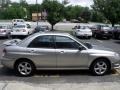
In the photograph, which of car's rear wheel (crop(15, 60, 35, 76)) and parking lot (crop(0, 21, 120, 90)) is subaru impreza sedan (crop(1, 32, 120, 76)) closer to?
car's rear wheel (crop(15, 60, 35, 76))

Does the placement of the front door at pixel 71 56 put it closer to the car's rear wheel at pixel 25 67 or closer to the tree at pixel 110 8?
the car's rear wheel at pixel 25 67

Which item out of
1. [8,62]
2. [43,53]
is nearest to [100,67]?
[43,53]

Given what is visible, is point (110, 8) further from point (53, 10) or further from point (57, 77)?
point (57, 77)

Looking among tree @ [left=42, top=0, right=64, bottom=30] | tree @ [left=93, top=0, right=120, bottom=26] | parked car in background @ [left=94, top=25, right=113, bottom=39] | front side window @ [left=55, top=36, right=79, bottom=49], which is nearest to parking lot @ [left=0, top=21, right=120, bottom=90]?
front side window @ [left=55, top=36, right=79, bottom=49]

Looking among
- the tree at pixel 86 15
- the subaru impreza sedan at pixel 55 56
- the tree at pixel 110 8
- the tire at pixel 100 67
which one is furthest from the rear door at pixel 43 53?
the tree at pixel 86 15

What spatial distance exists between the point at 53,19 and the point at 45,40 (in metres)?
37.9

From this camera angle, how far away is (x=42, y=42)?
10.7m

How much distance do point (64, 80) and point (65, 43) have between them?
1.38 m

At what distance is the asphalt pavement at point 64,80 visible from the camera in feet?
28.6

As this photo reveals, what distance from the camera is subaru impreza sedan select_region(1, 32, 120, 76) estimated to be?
10492 mm

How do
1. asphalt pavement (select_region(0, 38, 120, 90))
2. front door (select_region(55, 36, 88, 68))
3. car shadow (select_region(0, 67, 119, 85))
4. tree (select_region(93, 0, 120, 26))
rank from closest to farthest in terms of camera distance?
asphalt pavement (select_region(0, 38, 120, 90)), car shadow (select_region(0, 67, 119, 85)), front door (select_region(55, 36, 88, 68)), tree (select_region(93, 0, 120, 26))

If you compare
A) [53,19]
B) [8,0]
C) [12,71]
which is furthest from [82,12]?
[12,71]

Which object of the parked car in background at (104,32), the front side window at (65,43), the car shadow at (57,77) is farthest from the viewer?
the parked car in background at (104,32)

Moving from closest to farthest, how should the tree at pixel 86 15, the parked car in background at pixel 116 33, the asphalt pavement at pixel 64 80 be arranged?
the asphalt pavement at pixel 64 80 < the parked car in background at pixel 116 33 < the tree at pixel 86 15
